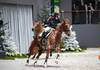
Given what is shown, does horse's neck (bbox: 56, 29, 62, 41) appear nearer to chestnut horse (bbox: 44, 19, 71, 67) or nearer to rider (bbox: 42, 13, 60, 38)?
chestnut horse (bbox: 44, 19, 71, 67)

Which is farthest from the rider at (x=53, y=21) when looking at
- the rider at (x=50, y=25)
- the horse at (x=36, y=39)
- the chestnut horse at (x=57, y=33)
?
the chestnut horse at (x=57, y=33)

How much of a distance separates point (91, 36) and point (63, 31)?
14502 mm

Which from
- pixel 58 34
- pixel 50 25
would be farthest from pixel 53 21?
pixel 58 34

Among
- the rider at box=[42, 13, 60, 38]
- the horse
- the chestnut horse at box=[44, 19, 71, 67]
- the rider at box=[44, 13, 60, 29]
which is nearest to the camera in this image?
the chestnut horse at box=[44, 19, 71, 67]

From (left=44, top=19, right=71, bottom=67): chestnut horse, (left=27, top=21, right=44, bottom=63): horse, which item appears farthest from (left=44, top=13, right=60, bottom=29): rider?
(left=44, top=19, right=71, bottom=67): chestnut horse

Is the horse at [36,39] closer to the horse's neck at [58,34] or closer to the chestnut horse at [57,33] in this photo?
the chestnut horse at [57,33]

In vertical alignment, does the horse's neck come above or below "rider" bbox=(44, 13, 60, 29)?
below

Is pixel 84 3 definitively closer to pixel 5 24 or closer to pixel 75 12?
pixel 75 12

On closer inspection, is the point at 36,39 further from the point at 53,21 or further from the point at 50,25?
the point at 53,21

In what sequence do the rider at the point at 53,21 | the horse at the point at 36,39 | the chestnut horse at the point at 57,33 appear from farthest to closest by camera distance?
the rider at the point at 53,21
the horse at the point at 36,39
the chestnut horse at the point at 57,33

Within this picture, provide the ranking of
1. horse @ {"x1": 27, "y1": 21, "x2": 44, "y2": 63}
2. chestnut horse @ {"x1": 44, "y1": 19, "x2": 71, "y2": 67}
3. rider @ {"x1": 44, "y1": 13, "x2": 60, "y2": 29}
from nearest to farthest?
1. chestnut horse @ {"x1": 44, "y1": 19, "x2": 71, "y2": 67}
2. horse @ {"x1": 27, "y1": 21, "x2": 44, "y2": 63}
3. rider @ {"x1": 44, "y1": 13, "x2": 60, "y2": 29}

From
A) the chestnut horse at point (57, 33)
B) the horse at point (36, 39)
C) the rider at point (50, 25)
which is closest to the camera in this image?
the chestnut horse at point (57, 33)

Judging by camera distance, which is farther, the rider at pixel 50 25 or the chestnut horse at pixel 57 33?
the rider at pixel 50 25

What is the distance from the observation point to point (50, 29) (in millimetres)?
22594
